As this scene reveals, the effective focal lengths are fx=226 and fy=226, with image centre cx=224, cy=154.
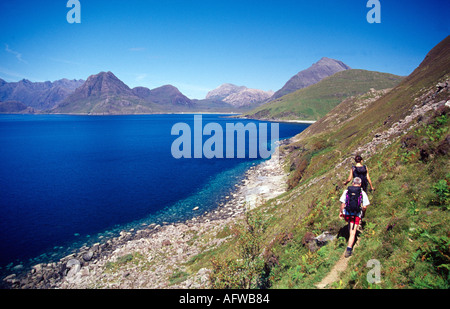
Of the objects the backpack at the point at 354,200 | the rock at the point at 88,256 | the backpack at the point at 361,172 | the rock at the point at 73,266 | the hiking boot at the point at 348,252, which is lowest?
the rock at the point at 73,266

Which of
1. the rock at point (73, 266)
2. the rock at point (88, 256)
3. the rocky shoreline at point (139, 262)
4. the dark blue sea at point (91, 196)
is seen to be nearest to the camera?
the rocky shoreline at point (139, 262)

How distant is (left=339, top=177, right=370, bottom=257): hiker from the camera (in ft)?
39.9

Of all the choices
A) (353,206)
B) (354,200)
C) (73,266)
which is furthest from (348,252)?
(73,266)

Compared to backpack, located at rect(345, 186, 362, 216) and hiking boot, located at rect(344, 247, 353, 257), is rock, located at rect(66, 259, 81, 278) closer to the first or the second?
hiking boot, located at rect(344, 247, 353, 257)

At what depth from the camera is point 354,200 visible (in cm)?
1215

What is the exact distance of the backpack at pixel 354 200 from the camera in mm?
12094

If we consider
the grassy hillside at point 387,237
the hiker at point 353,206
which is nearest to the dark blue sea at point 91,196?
the grassy hillside at point 387,237

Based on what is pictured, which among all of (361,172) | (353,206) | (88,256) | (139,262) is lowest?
(88,256)

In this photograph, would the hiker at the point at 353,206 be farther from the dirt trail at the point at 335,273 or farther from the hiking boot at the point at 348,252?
the dirt trail at the point at 335,273

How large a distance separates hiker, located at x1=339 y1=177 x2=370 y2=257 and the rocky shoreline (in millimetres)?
9244

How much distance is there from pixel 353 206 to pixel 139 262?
92.3 feet

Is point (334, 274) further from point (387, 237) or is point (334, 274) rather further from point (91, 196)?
point (91, 196)
